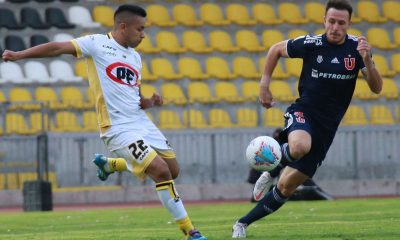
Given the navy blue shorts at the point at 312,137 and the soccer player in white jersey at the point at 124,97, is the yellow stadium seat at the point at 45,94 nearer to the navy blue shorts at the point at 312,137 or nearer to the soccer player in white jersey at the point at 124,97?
the soccer player in white jersey at the point at 124,97

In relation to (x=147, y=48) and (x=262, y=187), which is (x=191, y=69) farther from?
(x=262, y=187)

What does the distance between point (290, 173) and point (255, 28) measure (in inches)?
716

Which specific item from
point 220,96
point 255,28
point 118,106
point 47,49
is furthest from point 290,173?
point 255,28

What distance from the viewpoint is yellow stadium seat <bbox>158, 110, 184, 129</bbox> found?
80.8 feet

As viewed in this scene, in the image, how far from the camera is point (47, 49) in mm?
10242

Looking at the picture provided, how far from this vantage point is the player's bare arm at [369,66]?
10.6 m

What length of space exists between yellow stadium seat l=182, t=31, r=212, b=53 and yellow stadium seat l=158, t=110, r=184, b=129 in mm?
3411

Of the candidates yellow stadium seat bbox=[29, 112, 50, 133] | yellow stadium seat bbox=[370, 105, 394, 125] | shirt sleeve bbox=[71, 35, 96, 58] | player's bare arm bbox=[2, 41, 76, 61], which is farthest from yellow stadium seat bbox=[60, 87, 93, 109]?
player's bare arm bbox=[2, 41, 76, 61]

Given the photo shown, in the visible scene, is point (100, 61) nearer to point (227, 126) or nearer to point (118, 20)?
point (118, 20)

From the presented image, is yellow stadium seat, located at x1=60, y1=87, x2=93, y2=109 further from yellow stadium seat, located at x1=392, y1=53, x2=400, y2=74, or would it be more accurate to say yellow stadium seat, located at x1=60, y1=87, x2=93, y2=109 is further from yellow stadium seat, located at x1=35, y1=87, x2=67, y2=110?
yellow stadium seat, located at x1=392, y1=53, x2=400, y2=74

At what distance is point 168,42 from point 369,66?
1732cm

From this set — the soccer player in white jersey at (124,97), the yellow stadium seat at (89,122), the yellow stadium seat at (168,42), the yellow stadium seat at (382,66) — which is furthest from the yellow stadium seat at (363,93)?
the soccer player in white jersey at (124,97)

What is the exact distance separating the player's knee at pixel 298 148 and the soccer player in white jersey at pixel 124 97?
114 centimetres

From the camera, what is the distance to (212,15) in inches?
1132
